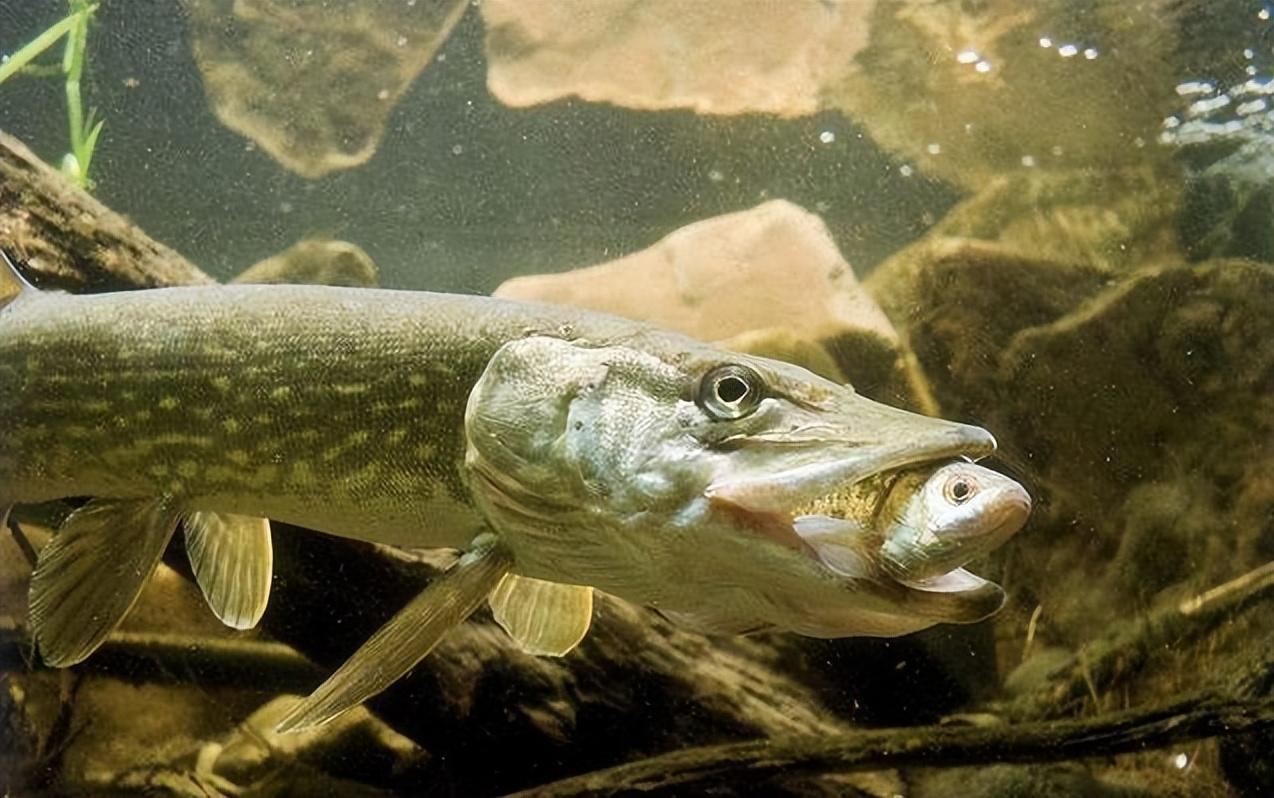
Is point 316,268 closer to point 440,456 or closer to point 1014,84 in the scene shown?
point 440,456

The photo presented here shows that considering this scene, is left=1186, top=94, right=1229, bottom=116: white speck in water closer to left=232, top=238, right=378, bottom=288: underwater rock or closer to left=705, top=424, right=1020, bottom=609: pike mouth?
left=232, top=238, right=378, bottom=288: underwater rock

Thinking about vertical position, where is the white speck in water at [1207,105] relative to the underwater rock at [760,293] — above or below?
above

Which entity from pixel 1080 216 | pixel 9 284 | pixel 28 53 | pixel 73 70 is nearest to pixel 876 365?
pixel 1080 216

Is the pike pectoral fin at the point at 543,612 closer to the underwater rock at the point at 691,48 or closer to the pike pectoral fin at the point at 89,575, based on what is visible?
the pike pectoral fin at the point at 89,575

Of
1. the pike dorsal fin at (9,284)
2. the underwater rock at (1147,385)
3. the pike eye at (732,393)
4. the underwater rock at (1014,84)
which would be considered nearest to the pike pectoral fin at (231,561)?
the pike dorsal fin at (9,284)

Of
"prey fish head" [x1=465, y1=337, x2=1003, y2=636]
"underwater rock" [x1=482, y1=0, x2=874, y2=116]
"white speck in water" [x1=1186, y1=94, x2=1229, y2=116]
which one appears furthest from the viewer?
"underwater rock" [x1=482, y1=0, x2=874, y2=116]

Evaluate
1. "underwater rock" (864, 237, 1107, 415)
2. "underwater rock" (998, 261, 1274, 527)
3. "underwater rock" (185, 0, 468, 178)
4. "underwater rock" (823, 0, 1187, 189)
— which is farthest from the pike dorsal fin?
"underwater rock" (185, 0, 468, 178)

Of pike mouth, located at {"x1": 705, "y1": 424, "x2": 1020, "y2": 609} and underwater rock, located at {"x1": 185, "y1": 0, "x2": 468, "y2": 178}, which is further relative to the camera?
underwater rock, located at {"x1": 185, "y1": 0, "x2": 468, "y2": 178}

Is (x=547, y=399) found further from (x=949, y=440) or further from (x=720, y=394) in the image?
(x=949, y=440)

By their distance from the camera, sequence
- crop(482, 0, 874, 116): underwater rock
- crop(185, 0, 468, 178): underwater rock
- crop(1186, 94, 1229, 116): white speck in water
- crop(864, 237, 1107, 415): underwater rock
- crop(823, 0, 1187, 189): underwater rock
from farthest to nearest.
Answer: crop(185, 0, 468, 178): underwater rock
crop(482, 0, 874, 116): underwater rock
crop(1186, 94, 1229, 116): white speck in water
crop(823, 0, 1187, 189): underwater rock
crop(864, 237, 1107, 415): underwater rock
